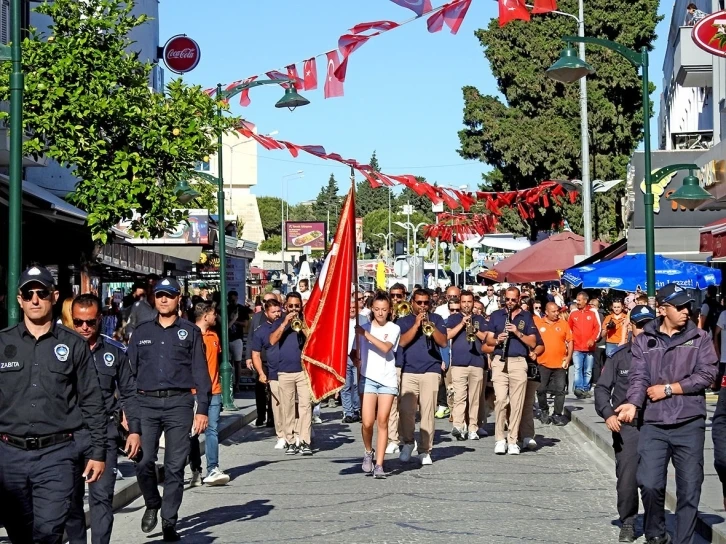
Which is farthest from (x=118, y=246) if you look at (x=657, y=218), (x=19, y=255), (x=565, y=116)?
(x=565, y=116)

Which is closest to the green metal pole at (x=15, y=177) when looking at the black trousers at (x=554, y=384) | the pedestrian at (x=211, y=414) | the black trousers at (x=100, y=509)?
the black trousers at (x=100, y=509)

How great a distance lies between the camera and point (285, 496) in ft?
40.4

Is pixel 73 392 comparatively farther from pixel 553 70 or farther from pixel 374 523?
pixel 553 70

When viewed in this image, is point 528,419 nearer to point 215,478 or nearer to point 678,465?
point 215,478

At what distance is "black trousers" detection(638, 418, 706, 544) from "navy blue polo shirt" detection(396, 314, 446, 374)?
5840 mm

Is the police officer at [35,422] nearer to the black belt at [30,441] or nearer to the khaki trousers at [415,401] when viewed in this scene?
the black belt at [30,441]

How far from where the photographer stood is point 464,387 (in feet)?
56.9

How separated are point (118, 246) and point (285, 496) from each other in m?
11.5

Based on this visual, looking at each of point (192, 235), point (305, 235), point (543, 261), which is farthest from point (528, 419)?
point (305, 235)

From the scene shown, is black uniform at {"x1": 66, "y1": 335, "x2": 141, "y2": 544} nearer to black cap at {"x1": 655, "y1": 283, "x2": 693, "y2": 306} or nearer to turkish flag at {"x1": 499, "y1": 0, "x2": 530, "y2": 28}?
black cap at {"x1": 655, "y1": 283, "x2": 693, "y2": 306}

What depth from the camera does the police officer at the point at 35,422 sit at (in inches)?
271

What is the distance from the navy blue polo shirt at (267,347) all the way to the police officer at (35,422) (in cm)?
945

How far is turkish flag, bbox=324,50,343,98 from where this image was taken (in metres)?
18.7

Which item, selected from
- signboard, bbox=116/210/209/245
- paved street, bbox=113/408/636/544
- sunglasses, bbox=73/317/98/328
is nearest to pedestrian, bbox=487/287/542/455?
paved street, bbox=113/408/636/544
